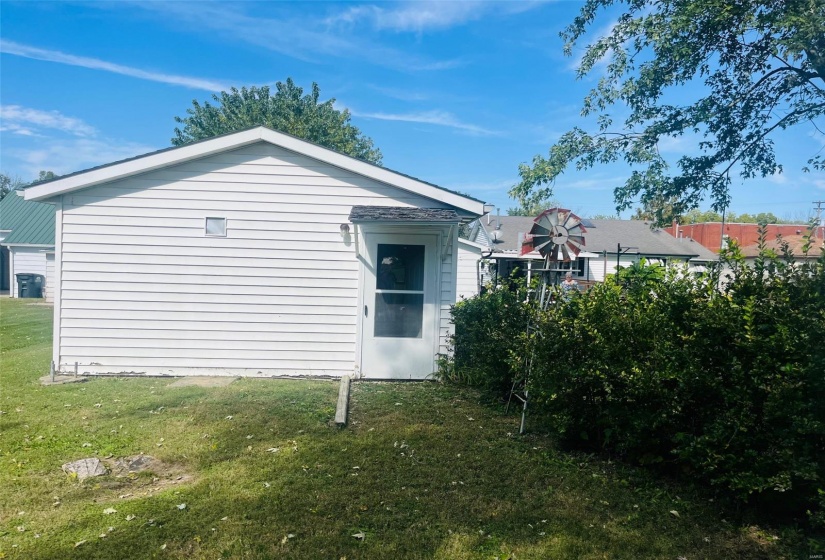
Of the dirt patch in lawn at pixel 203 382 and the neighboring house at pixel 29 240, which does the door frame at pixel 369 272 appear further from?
the neighboring house at pixel 29 240

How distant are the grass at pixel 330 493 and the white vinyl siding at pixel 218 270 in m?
1.67

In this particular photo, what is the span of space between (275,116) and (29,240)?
16.5 metres

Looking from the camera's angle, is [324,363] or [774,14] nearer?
[774,14]

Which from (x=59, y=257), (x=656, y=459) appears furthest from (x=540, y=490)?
(x=59, y=257)

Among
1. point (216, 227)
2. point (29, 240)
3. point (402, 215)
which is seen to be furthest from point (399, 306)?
point (29, 240)

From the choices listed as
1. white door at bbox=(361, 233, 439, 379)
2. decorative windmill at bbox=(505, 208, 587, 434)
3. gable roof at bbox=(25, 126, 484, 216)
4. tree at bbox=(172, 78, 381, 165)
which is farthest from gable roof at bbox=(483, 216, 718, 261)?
decorative windmill at bbox=(505, 208, 587, 434)

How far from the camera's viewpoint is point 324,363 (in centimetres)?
779

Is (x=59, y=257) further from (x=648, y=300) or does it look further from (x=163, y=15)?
(x=648, y=300)

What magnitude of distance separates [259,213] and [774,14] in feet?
Answer: 23.1

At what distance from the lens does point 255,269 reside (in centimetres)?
Result: 771

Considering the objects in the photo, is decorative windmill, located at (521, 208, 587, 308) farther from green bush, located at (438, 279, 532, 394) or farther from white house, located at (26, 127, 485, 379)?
white house, located at (26, 127, 485, 379)

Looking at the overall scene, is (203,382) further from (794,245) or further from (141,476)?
(794,245)

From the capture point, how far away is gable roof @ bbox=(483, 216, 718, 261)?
1221 inches

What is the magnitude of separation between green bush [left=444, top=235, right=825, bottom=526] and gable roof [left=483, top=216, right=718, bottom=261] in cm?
2543
